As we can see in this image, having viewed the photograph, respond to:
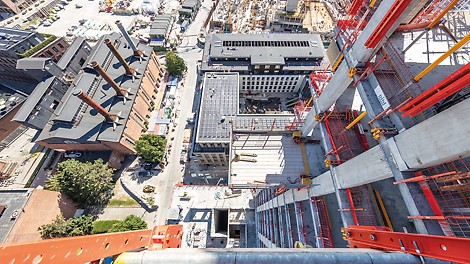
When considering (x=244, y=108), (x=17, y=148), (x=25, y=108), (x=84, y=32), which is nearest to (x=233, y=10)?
(x=244, y=108)

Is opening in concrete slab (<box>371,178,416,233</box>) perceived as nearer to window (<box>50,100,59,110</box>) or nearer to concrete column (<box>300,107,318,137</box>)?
concrete column (<box>300,107,318,137</box>)

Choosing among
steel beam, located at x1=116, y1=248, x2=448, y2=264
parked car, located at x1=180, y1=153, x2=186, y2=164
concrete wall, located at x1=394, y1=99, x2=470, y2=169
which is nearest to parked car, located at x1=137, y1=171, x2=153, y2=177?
parked car, located at x1=180, y1=153, x2=186, y2=164

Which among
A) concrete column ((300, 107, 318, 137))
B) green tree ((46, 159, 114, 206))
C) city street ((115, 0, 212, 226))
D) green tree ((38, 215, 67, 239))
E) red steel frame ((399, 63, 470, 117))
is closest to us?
red steel frame ((399, 63, 470, 117))

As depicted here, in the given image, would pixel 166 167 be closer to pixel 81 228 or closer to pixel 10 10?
pixel 81 228

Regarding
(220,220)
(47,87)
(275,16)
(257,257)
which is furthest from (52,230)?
(275,16)

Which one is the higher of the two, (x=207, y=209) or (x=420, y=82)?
(x=420, y=82)

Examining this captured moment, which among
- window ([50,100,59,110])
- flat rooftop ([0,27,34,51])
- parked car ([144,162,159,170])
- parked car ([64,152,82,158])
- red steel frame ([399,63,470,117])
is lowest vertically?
red steel frame ([399,63,470,117])

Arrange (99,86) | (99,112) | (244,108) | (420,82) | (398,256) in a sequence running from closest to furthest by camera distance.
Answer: (398,256) → (420,82) → (99,112) → (99,86) → (244,108)
